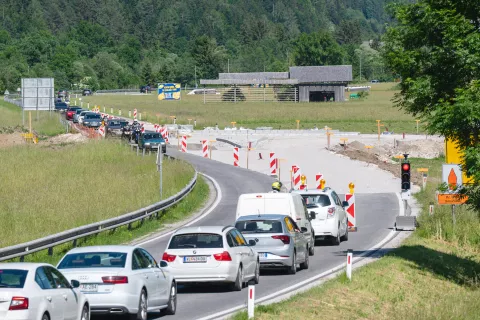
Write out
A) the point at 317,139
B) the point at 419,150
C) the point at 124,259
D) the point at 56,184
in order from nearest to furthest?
the point at 124,259 < the point at 56,184 < the point at 419,150 < the point at 317,139

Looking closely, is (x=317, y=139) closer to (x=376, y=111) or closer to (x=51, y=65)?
(x=376, y=111)

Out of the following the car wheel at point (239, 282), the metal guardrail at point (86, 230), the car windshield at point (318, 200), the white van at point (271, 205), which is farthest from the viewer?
the car windshield at point (318, 200)

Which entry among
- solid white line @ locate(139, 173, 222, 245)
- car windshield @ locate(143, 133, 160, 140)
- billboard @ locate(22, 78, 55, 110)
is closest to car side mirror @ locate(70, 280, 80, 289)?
solid white line @ locate(139, 173, 222, 245)

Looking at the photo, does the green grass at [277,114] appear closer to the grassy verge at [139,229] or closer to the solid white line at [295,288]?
the grassy verge at [139,229]

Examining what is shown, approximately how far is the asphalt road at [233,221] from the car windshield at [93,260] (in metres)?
1.61

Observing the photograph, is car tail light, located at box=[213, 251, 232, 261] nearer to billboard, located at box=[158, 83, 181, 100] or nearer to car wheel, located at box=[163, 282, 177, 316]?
car wheel, located at box=[163, 282, 177, 316]

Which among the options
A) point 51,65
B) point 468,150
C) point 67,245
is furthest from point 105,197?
point 51,65

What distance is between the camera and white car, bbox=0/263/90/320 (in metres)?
13.4

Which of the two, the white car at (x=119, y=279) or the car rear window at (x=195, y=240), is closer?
the white car at (x=119, y=279)

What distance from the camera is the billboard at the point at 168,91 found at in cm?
14700

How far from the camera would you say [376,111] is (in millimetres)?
118062

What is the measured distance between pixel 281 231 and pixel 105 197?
54.7ft

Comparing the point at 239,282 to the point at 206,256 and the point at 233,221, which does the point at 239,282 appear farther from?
the point at 233,221

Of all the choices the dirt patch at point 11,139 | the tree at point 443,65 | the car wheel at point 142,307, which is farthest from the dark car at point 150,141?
the car wheel at point 142,307
